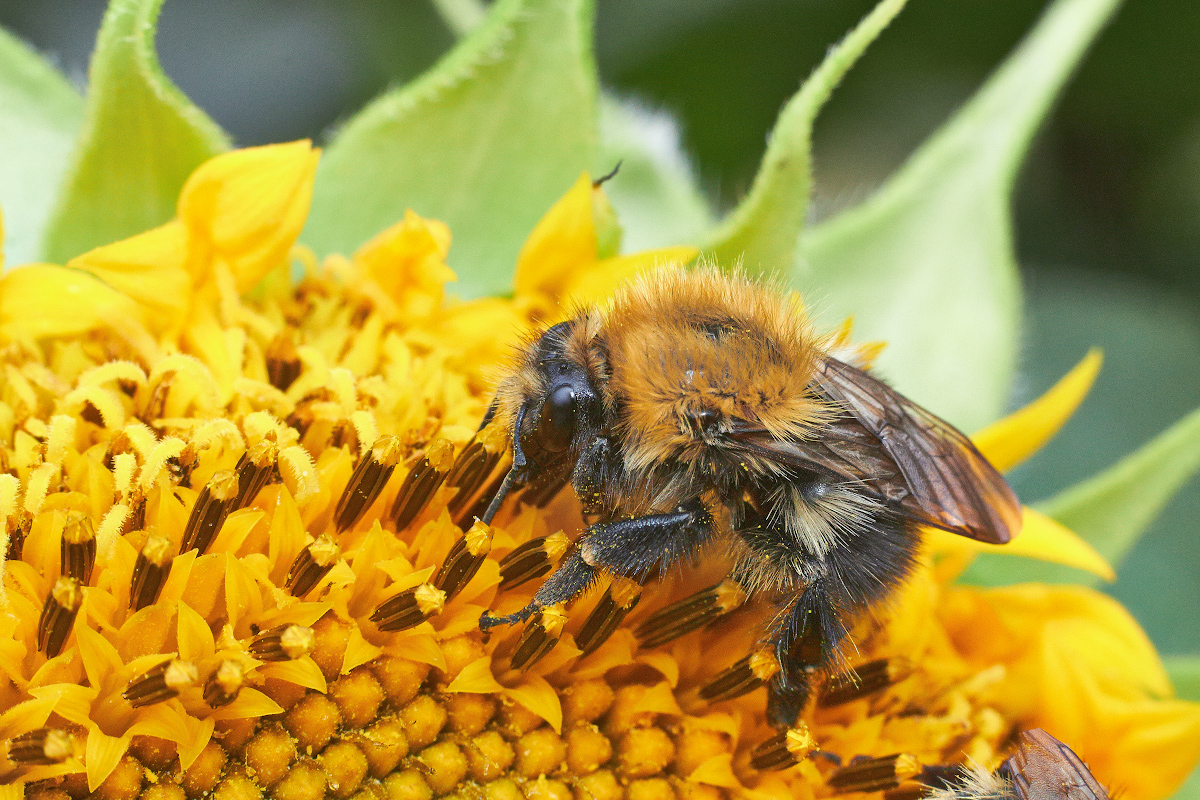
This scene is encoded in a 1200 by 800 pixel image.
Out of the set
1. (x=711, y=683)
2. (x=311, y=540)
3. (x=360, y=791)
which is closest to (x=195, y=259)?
(x=311, y=540)

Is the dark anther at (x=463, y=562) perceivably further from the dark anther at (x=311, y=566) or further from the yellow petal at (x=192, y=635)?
the yellow petal at (x=192, y=635)

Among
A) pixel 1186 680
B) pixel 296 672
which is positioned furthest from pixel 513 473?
pixel 1186 680

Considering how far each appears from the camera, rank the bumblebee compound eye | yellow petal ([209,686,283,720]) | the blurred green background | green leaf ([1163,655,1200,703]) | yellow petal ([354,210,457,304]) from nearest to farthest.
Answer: yellow petal ([209,686,283,720]) < the bumblebee compound eye < yellow petal ([354,210,457,304]) < green leaf ([1163,655,1200,703]) < the blurred green background

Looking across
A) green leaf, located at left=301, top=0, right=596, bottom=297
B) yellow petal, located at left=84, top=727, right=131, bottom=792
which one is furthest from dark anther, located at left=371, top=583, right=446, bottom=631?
green leaf, located at left=301, top=0, right=596, bottom=297

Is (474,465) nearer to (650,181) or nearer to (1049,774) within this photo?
(1049,774)

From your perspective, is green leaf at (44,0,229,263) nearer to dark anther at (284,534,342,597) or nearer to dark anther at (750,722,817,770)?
dark anther at (284,534,342,597)

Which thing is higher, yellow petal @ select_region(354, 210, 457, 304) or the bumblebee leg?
yellow petal @ select_region(354, 210, 457, 304)
